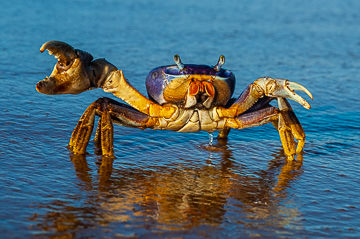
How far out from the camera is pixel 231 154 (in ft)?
20.9

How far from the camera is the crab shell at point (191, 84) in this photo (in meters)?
5.66

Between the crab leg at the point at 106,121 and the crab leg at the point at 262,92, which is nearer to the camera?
the crab leg at the point at 106,121

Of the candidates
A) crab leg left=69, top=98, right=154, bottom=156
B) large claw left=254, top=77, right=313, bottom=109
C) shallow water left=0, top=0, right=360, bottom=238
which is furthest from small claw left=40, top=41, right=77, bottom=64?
large claw left=254, top=77, right=313, bottom=109

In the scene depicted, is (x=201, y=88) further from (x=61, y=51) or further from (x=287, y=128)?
(x=61, y=51)

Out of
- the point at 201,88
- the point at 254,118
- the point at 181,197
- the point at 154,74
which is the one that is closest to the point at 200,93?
the point at 201,88

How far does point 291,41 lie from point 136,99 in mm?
8656

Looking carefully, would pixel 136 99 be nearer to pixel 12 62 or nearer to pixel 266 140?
pixel 266 140

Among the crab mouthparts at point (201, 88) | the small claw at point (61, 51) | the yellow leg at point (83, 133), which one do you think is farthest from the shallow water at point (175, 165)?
the small claw at point (61, 51)

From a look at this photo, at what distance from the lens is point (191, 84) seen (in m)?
5.65

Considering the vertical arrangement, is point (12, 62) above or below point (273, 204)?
above

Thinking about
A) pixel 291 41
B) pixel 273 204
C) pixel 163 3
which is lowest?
pixel 273 204

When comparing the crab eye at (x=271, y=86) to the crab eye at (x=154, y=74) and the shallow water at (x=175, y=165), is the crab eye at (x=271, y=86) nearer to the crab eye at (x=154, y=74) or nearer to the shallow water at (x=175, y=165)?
the shallow water at (x=175, y=165)

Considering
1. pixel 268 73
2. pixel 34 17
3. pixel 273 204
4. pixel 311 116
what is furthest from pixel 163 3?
pixel 273 204

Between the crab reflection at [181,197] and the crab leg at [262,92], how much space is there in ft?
1.74
